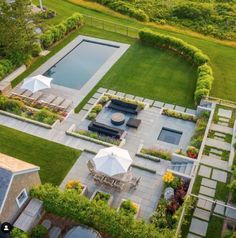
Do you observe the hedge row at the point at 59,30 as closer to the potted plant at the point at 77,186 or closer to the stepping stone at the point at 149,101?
the stepping stone at the point at 149,101

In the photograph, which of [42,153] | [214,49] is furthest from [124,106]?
[214,49]

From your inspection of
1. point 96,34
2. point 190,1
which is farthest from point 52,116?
point 190,1

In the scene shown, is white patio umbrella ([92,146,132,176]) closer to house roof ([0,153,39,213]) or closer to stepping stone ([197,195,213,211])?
house roof ([0,153,39,213])

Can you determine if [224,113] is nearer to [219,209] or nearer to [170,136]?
[170,136]

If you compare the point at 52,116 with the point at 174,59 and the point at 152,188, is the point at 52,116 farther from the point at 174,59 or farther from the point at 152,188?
the point at 174,59

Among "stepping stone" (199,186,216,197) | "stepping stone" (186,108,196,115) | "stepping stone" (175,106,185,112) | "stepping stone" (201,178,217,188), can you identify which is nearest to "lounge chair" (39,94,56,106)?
"stepping stone" (175,106,185,112)

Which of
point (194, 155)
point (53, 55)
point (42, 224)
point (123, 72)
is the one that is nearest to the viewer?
point (42, 224)
